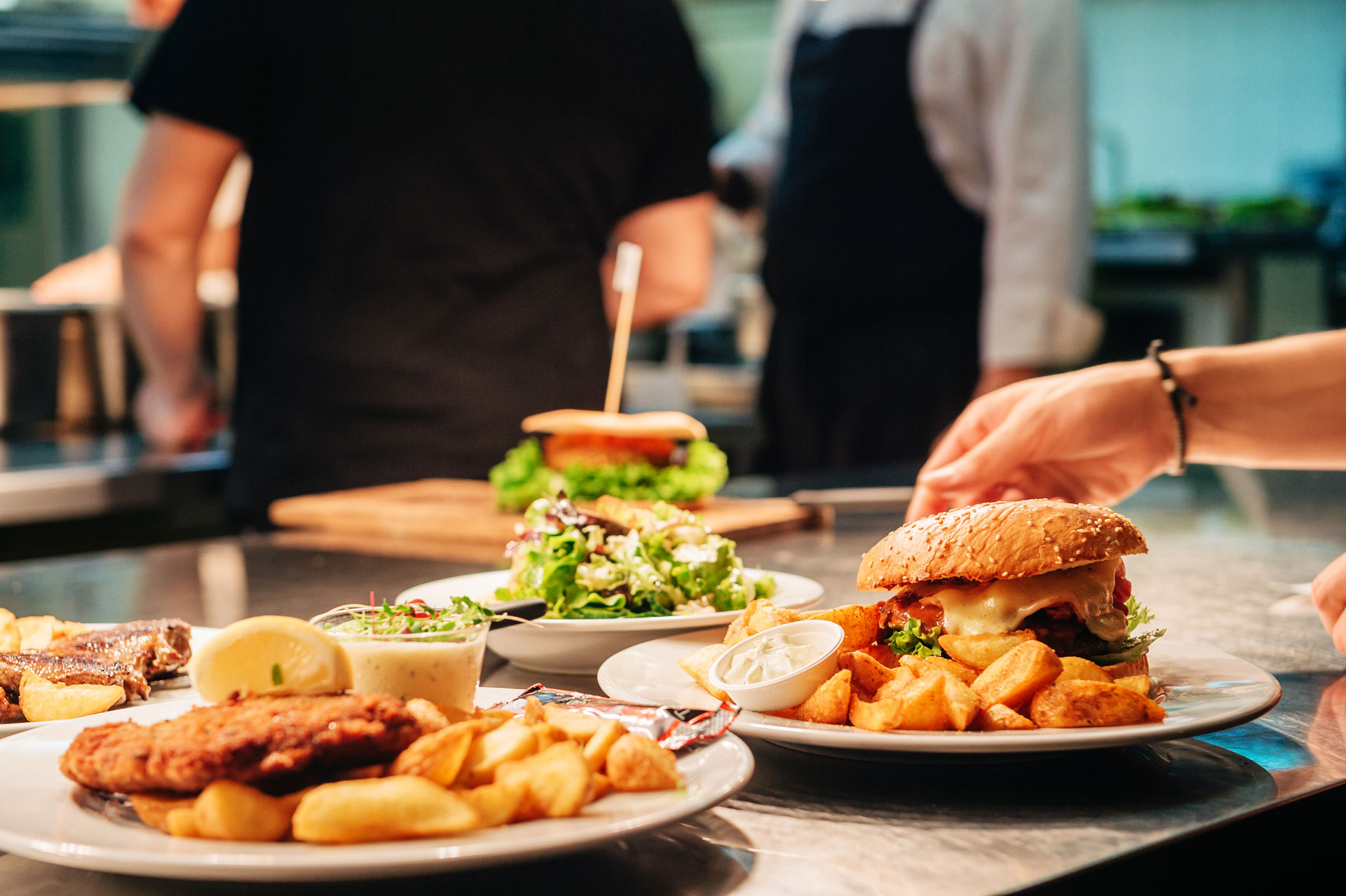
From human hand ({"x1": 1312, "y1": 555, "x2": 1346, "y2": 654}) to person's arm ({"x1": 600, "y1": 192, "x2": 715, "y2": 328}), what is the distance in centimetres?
235

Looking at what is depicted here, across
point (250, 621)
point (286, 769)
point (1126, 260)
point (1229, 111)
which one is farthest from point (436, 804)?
point (1229, 111)

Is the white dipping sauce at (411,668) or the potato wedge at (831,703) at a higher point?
the white dipping sauce at (411,668)

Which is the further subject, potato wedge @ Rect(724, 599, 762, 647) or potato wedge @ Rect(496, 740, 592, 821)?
potato wedge @ Rect(724, 599, 762, 647)

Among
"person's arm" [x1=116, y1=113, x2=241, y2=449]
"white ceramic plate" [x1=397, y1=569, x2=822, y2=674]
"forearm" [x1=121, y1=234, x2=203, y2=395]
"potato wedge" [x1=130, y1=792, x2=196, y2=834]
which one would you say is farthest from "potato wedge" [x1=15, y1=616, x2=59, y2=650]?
"forearm" [x1=121, y1=234, x2=203, y2=395]

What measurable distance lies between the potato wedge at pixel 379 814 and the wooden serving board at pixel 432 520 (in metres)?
1.63

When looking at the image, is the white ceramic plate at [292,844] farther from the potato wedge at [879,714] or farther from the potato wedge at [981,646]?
the potato wedge at [981,646]

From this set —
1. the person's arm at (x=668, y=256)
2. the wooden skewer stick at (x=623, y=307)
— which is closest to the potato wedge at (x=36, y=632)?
the wooden skewer stick at (x=623, y=307)

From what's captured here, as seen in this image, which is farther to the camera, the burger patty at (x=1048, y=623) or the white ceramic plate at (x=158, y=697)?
the burger patty at (x=1048, y=623)

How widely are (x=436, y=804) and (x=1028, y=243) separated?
343 centimetres

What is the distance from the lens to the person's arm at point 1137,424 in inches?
68.9

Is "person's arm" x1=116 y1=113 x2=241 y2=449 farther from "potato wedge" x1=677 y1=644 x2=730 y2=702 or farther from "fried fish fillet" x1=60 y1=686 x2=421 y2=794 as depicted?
"fried fish fillet" x1=60 y1=686 x2=421 y2=794

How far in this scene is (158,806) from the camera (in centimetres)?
80

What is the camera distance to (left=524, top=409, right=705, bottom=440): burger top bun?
9.36ft

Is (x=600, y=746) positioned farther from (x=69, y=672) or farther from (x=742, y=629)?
(x=69, y=672)
